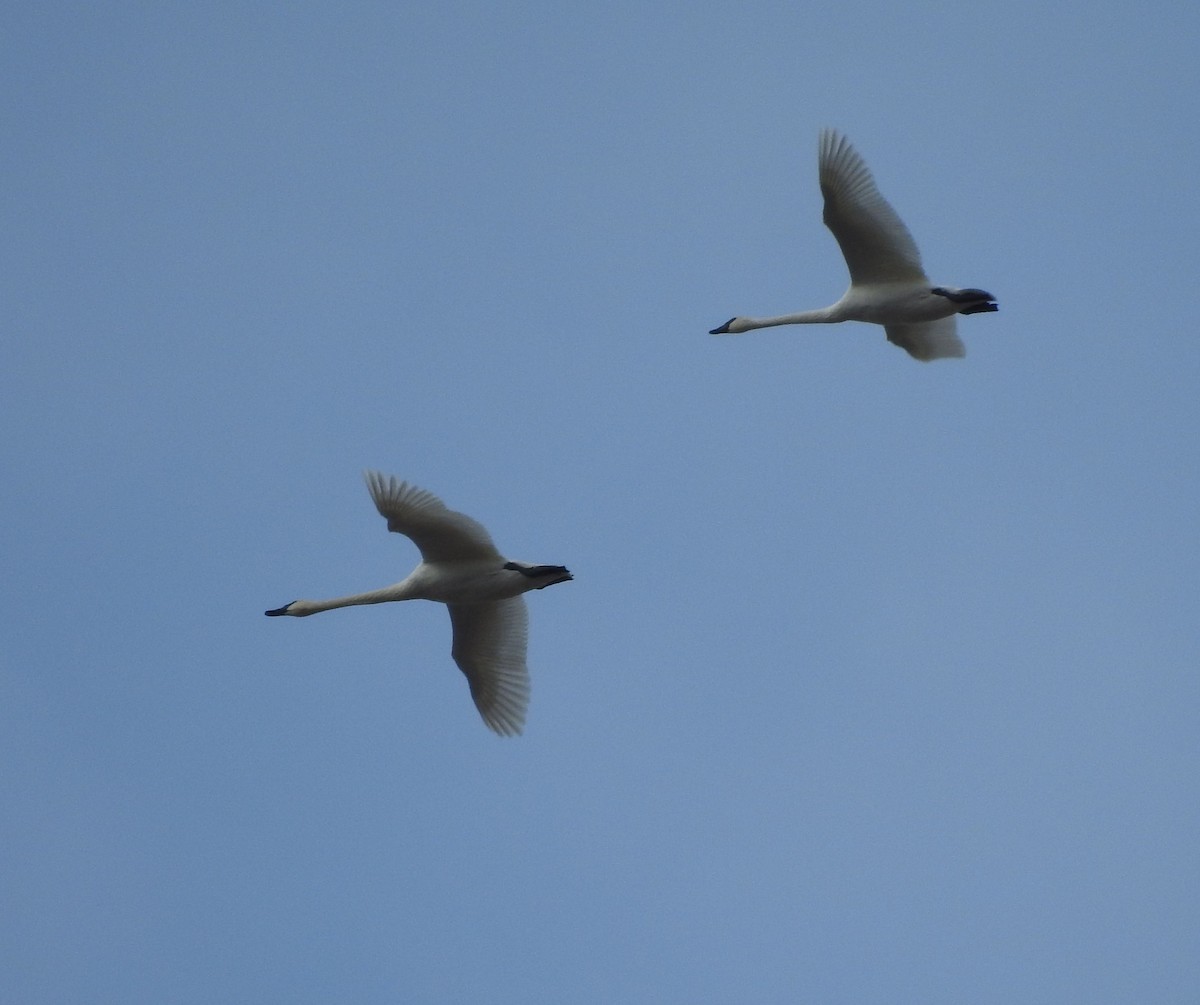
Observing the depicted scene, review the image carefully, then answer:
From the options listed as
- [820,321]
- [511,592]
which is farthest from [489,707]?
[820,321]

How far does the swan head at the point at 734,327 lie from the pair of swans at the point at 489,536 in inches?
25.3

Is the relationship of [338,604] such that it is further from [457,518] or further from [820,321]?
[820,321]

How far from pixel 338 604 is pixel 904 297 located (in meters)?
9.42

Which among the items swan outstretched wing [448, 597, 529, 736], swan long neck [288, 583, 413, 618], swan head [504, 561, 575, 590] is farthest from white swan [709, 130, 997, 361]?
swan long neck [288, 583, 413, 618]

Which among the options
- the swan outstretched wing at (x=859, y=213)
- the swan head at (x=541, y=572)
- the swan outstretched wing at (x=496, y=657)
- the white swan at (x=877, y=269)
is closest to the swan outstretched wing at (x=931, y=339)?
the white swan at (x=877, y=269)

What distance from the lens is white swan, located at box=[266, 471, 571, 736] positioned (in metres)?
28.2

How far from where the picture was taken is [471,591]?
96.0 feet

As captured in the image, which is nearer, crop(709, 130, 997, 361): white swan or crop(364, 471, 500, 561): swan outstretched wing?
crop(364, 471, 500, 561): swan outstretched wing

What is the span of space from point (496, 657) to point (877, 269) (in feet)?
26.5

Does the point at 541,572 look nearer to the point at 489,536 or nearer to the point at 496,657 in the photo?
the point at 489,536

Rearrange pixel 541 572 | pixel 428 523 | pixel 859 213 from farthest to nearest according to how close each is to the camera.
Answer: pixel 859 213, pixel 541 572, pixel 428 523

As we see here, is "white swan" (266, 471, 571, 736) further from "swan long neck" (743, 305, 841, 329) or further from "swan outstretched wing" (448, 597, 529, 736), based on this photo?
"swan long neck" (743, 305, 841, 329)

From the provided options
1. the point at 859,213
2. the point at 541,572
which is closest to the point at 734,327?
the point at 859,213

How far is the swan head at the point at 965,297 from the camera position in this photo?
31.6 meters
